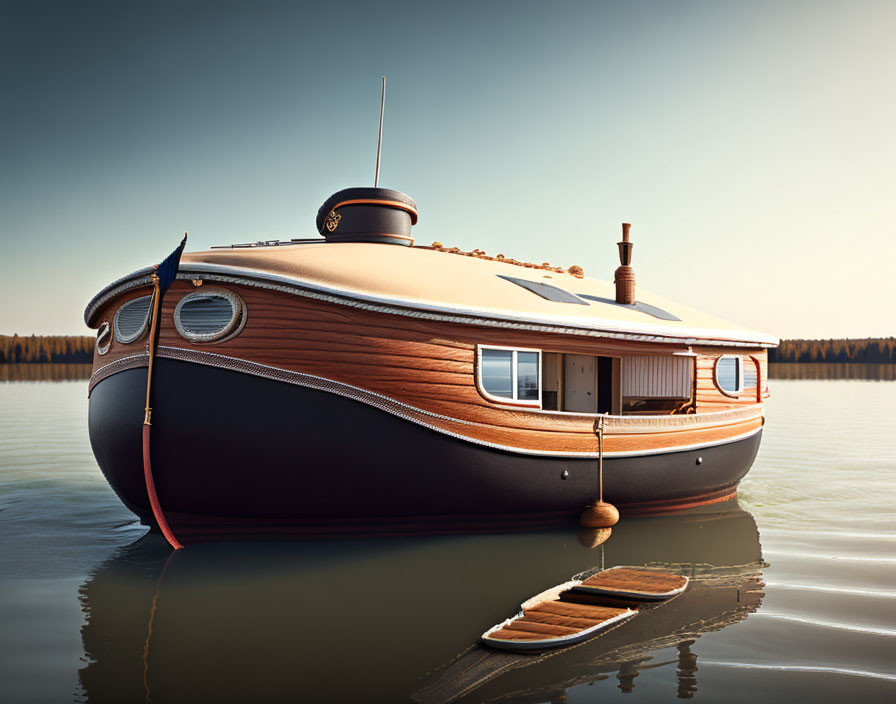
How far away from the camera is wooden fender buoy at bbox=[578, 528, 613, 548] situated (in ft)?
29.4

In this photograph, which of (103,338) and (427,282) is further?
(103,338)

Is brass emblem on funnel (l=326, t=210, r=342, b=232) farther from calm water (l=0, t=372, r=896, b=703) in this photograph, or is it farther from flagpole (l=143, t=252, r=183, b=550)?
calm water (l=0, t=372, r=896, b=703)

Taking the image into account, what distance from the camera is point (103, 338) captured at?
923 centimetres

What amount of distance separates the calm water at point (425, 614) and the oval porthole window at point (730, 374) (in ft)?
7.10

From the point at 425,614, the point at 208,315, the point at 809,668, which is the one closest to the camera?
the point at 809,668

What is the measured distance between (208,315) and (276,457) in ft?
6.22

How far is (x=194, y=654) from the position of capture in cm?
562

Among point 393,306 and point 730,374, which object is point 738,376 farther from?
point 393,306

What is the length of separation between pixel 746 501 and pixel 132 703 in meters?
11.1

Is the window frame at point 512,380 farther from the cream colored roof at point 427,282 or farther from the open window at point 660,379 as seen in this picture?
the open window at point 660,379

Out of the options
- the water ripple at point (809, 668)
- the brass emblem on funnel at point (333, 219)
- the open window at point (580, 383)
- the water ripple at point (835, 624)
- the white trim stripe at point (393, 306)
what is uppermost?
the brass emblem on funnel at point (333, 219)

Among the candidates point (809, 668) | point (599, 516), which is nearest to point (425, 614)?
point (809, 668)

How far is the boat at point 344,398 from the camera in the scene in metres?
7.82

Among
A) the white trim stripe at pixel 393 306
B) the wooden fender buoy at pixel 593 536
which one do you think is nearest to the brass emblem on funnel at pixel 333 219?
the white trim stripe at pixel 393 306
